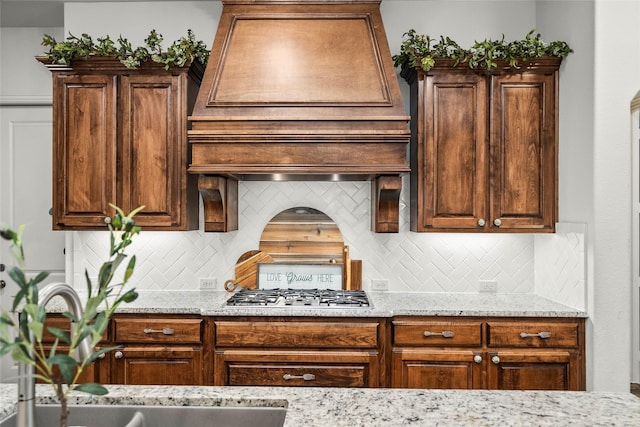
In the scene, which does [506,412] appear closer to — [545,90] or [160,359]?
[160,359]

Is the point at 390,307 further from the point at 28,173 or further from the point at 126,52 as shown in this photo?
the point at 28,173

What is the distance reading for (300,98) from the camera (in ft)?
8.89

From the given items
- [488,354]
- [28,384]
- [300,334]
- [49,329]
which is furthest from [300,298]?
[49,329]

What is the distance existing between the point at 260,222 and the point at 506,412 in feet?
7.75

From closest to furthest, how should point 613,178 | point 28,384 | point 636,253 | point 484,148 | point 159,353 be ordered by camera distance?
point 28,384 → point 613,178 → point 159,353 → point 484,148 → point 636,253

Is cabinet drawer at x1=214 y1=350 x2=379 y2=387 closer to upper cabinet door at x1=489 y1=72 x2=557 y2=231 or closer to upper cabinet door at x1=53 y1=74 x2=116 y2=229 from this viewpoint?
upper cabinet door at x1=489 y1=72 x2=557 y2=231

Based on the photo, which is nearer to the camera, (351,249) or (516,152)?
(516,152)

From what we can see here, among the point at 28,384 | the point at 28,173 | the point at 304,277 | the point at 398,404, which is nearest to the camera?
the point at 28,384

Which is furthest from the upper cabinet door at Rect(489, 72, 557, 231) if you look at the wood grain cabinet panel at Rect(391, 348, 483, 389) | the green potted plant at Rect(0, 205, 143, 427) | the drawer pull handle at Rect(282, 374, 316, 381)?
the green potted plant at Rect(0, 205, 143, 427)

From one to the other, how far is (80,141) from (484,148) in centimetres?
248

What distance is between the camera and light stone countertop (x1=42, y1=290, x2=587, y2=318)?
2664mm

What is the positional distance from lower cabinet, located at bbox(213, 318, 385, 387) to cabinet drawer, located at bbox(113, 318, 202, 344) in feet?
0.50

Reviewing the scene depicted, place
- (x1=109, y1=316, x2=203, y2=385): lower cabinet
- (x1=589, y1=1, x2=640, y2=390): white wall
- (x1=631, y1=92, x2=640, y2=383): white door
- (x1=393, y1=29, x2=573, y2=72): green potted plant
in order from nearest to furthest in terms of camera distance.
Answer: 1. (x1=589, y1=1, x2=640, y2=390): white wall
2. (x1=109, y1=316, x2=203, y2=385): lower cabinet
3. (x1=393, y1=29, x2=573, y2=72): green potted plant
4. (x1=631, y1=92, x2=640, y2=383): white door

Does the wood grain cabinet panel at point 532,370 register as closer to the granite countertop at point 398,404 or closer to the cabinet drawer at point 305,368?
the cabinet drawer at point 305,368
